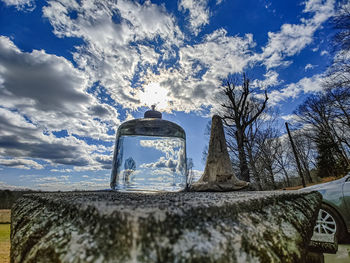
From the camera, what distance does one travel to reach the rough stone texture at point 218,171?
2.12 metres

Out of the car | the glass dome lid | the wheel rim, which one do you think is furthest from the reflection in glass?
the wheel rim

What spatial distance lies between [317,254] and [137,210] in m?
1.64

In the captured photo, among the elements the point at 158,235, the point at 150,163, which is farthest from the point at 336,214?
the point at 158,235

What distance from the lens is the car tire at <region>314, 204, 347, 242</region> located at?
2847 mm

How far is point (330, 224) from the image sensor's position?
2.95m

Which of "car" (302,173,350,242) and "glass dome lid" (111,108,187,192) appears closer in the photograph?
"glass dome lid" (111,108,187,192)

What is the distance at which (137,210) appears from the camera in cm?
24

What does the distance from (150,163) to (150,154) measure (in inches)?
5.2

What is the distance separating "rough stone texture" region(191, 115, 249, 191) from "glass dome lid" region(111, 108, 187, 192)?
1.23 feet

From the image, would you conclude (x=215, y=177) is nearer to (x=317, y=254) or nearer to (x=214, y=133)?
(x=214, y=133)

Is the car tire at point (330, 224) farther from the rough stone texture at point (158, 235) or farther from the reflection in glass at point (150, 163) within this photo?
the rough stone texture at point (158, 235)

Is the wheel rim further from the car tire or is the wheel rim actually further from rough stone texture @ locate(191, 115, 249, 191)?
rough stone texture @ locate(191, 115, 249, 191)

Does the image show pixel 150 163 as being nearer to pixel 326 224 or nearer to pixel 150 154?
pixel 150 154

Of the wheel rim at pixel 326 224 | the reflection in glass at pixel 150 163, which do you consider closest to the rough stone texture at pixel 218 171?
the reflection in glass at pixel 150 163
